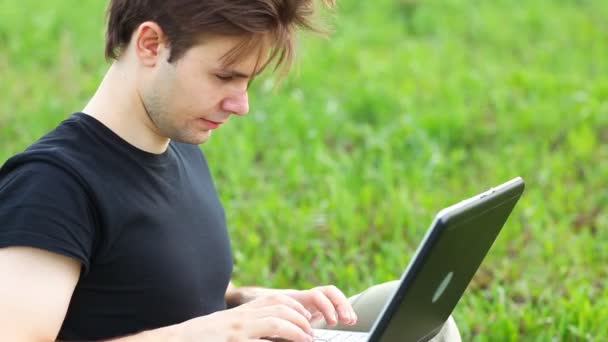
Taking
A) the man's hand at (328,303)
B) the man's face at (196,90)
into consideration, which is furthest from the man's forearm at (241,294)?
the man's face at (196,90)

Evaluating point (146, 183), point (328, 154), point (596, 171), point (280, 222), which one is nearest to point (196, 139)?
point (146, 183)

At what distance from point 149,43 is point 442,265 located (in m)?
0.77

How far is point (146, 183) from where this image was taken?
2.25 meters

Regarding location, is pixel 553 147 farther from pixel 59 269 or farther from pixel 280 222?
pixel 59 269

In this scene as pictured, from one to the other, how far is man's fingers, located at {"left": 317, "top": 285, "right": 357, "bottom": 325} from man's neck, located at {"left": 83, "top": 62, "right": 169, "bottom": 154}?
1.71 feet

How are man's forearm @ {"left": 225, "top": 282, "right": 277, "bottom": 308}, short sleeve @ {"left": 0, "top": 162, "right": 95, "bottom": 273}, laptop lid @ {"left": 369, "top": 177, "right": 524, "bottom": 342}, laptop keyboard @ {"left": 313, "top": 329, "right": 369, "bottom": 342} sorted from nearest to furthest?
laptop lid @ {"left": 369, "top": 177, "right": 524, "bottom": 342}, short sleeve @ {"left": 0, "top": 162, "right": 95, "bottom": 273}, laptop keyboard @ {"left": 313, "top": 329, "right": 369, "bottom": 342}, man's forearm @ {"left": 225, "top": 282, "right": 277, "bottom": 308}

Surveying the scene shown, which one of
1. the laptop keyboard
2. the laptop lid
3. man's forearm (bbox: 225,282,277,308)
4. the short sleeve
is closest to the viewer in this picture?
the laptop lid

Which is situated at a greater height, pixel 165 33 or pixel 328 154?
pixel 165 33

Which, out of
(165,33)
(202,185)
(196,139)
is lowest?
(202,185)

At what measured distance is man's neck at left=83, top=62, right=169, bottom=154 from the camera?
2.18 metres

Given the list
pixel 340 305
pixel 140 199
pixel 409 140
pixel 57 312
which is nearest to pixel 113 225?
pixel 140 199

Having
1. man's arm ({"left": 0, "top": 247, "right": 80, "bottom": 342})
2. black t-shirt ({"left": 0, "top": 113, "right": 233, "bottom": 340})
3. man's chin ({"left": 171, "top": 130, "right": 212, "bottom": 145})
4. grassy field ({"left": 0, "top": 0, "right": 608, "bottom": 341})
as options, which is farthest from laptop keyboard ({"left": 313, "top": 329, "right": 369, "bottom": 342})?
grassy field ({"left": 0, "top": 0, "right": 608, "bottom": 341})

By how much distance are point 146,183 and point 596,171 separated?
3.38m

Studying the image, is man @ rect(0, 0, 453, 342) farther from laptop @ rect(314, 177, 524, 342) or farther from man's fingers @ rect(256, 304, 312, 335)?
laptop @ rect(314, 177, 524, 342)
